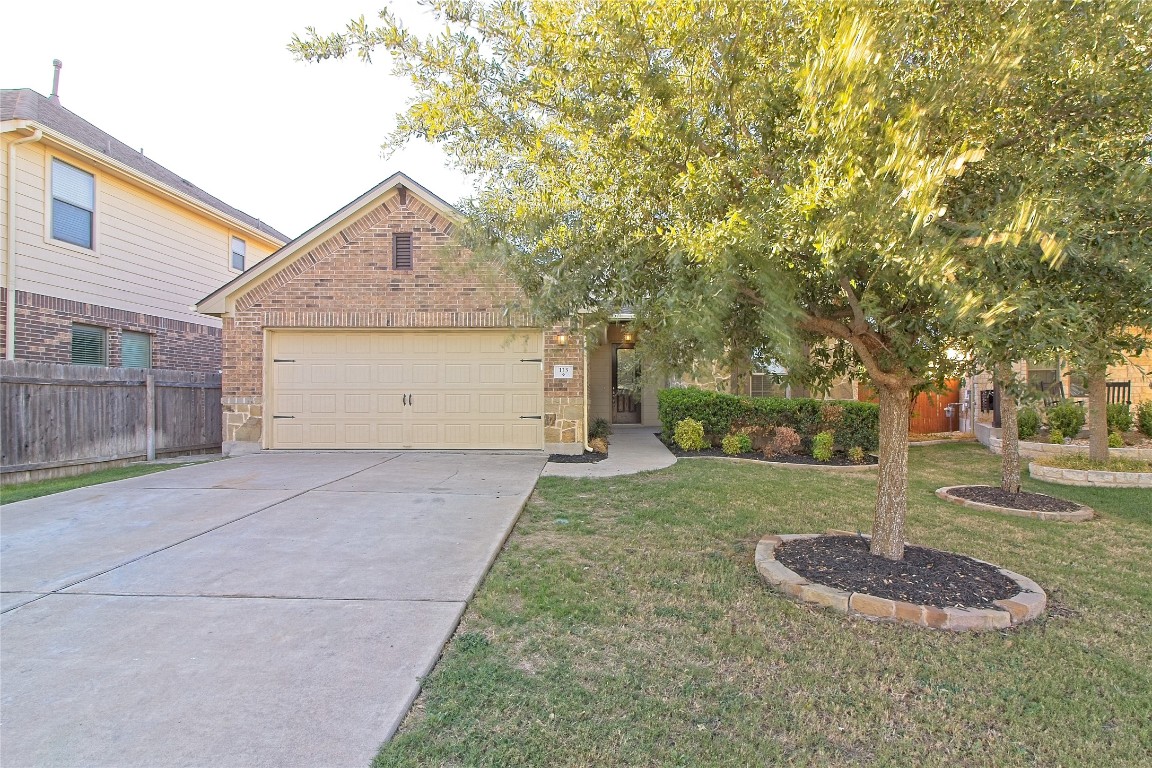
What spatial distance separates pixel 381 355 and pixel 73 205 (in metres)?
5.86

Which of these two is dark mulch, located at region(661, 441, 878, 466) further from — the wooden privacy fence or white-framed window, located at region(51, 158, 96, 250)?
white-framed window, located at region(51, 158, 96, 250)

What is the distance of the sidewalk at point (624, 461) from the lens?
8609 millimetres

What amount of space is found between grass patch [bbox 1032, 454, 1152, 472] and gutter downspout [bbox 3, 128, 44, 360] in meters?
15.4

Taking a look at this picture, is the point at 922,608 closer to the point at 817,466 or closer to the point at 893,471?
the point at 893,471

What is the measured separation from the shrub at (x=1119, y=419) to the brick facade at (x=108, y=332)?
1763 centimetres

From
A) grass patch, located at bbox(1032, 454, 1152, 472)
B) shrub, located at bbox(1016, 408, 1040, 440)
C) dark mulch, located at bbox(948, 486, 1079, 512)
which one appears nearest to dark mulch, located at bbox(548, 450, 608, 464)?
dark mulch, located at bbox(948, 486, 1079, 512)

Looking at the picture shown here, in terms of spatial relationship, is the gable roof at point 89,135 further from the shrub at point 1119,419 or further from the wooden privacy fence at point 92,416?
the shrub at point 1119,419

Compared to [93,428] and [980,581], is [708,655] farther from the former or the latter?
[93,428]

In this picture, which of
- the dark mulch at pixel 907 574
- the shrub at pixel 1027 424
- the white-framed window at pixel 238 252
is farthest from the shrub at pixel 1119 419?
the white-framed window at pixel 238 252

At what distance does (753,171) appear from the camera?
344 cm

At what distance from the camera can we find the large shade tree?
2441mm

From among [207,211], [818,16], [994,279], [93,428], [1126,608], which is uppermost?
[207,211]

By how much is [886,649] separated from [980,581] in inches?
51.9

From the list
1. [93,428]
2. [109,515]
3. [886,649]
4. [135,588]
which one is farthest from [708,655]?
[93,428]
